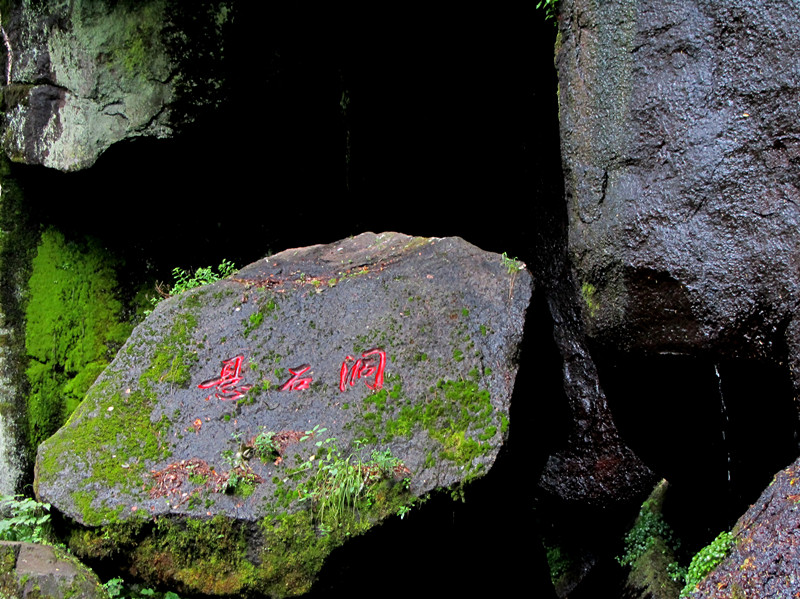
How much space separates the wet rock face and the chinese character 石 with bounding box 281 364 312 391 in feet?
4.93

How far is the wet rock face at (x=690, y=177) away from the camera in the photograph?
118 inches

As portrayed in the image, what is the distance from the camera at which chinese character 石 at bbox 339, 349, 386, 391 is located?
370cm

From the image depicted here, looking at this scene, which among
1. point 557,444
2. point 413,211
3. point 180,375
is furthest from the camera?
point 413,211

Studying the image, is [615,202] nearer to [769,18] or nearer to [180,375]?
[769,18]

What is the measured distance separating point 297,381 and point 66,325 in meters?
2.75

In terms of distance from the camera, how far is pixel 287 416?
3.63 meters

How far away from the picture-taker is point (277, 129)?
19.7 feet

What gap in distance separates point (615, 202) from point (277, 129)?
349 centimetres

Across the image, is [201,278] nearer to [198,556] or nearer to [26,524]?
[26,524]

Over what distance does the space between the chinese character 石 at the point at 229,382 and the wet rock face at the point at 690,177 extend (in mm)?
1869

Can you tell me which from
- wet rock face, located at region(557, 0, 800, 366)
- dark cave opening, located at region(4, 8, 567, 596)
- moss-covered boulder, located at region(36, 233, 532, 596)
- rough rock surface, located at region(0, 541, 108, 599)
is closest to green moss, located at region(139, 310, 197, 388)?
moss-covered boulder, located at region(36, 233, 532, 596)

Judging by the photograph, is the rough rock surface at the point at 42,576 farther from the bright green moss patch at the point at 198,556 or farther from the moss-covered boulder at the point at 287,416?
the bright green moss patch at the point at 198,556

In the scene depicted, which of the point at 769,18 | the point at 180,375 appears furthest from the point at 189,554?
the point at 769,18

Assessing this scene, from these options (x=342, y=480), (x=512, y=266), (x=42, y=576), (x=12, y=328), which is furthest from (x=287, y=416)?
(x=12, y=328)
